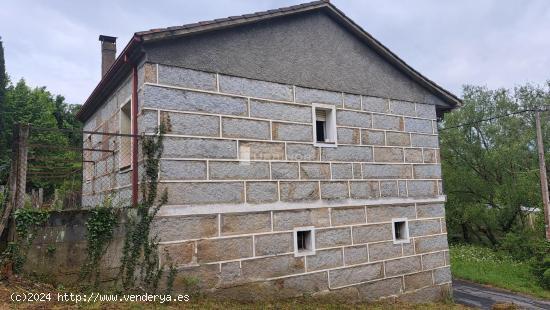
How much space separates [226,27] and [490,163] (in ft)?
73.5

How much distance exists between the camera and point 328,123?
9.80 m

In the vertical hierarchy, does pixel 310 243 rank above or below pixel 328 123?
below

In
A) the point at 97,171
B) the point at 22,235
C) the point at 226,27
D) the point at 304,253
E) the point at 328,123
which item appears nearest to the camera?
the point at 22,235

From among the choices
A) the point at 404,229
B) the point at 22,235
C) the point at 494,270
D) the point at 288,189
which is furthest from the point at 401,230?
the point at 494,270

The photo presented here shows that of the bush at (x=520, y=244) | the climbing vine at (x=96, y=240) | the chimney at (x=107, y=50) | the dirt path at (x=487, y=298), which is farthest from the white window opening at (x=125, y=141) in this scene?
the bush at (x=520, y=244)

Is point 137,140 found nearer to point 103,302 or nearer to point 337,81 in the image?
point 103,302

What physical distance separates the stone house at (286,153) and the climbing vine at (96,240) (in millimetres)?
793

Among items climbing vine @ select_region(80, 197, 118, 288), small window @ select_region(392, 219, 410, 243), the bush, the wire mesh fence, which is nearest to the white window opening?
the wire mesh fence

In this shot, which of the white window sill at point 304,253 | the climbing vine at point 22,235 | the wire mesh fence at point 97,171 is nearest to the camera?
the climbing vine at point 22,235

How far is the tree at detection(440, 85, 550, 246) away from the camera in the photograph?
78.5 ft

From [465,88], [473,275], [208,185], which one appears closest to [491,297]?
[473,275]

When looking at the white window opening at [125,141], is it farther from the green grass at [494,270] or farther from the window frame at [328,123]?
the green grass at [494,270]

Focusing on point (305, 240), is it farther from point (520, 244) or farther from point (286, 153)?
point (520, 244)

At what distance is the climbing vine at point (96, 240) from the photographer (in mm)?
7125
